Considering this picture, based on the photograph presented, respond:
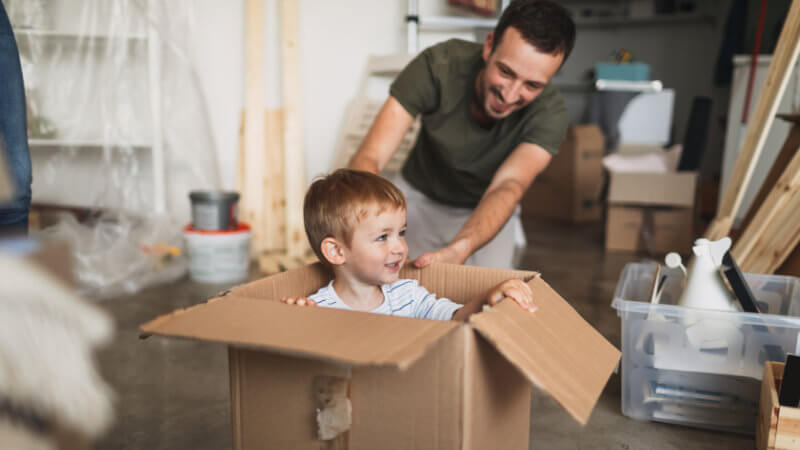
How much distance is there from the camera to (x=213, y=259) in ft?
8.80

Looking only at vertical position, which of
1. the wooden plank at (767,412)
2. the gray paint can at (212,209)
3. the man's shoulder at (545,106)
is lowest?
the wooden plank at (767,412)

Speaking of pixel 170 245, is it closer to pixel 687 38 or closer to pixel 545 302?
pixel 545 302

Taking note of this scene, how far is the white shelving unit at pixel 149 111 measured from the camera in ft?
7.77

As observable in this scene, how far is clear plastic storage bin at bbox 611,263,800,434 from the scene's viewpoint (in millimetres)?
1294

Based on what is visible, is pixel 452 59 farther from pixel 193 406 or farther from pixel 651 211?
pixel 651 211

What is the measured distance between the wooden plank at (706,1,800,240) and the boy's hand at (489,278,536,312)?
1.27 m

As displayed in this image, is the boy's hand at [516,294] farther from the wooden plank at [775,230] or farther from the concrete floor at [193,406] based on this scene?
the wooden plank at [775,230]

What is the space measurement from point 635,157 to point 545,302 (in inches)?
120

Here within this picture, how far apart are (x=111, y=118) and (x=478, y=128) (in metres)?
1.69

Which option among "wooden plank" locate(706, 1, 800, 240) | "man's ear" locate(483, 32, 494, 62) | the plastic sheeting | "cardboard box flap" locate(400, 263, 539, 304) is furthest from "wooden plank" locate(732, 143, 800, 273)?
the plastic sheeting

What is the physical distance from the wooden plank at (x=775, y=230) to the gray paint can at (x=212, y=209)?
2034mm

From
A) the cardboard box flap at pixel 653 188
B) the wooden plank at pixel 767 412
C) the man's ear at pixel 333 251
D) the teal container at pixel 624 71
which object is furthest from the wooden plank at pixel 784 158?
the teal container at pixel 624 71

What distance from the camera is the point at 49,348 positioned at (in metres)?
0.48

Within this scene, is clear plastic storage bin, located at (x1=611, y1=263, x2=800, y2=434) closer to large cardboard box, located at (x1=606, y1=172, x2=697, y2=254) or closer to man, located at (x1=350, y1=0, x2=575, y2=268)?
man, located at (x1=350, y1=0, x2=575, y2=268)
